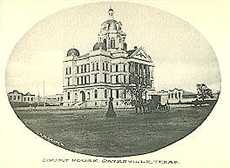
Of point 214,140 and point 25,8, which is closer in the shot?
point 214,140

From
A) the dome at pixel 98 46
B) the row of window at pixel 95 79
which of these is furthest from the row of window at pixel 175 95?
the dome at pixel 98 46

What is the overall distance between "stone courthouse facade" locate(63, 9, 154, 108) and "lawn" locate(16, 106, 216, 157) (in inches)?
2.1

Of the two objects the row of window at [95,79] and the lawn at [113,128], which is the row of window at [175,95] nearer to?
the lawn at [113,128]

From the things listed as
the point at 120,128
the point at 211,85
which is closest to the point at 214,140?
the point at 211,85

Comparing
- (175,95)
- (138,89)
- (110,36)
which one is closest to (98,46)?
(110,36)

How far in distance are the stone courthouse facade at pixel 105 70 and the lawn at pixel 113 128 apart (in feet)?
0.18

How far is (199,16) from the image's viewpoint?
4.81 feet

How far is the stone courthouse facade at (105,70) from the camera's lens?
1.46 m

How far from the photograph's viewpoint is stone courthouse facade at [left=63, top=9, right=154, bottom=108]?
146 cm

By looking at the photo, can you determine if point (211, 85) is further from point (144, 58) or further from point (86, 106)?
point (86, 106)

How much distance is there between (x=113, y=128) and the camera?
56.4 inches

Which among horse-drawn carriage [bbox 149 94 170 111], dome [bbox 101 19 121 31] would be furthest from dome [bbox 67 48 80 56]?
horse-drawn carriage [bbox 149 94 170 111]

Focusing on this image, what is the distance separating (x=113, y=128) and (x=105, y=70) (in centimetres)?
22

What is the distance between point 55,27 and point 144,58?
36 cm
